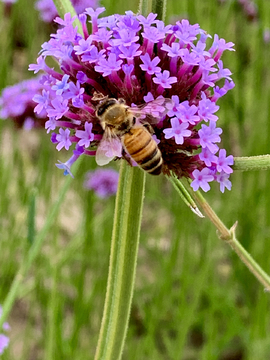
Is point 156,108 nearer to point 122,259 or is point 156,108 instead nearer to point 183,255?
point 122,259

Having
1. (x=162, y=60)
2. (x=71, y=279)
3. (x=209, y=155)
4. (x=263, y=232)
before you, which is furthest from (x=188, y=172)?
(x=71, y=279)

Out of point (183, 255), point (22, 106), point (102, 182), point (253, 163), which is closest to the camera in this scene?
point (253, 163)

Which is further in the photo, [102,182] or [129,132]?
[102,182]

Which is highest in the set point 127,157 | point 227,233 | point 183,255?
point 127,157

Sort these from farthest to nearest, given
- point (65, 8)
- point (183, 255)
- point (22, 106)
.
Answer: point (183, 255) → point (22, 106) → point (65, 8)

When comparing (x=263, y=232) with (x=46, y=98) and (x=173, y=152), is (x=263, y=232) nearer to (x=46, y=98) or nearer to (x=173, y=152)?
(x=173, y=152)

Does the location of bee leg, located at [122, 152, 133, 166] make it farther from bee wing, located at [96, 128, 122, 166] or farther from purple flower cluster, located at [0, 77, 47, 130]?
purple flower cluster, located at [0, 77, 47, 130]

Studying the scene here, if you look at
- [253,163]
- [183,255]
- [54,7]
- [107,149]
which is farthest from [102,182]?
[253,163]
